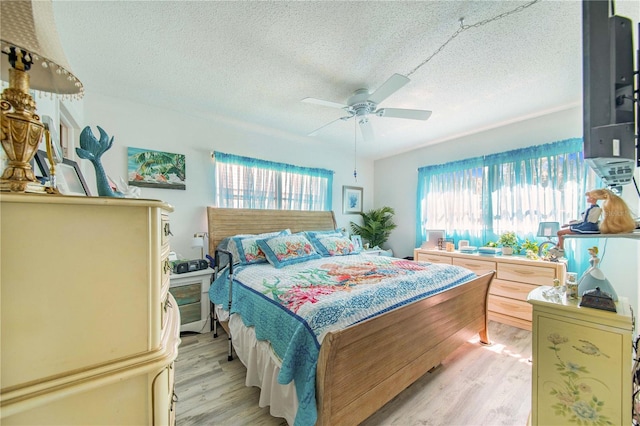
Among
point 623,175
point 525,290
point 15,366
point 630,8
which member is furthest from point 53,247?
point 525,290

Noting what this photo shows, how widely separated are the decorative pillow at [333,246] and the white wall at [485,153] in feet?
5.52

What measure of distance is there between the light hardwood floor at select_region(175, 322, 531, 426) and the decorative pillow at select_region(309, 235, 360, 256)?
1.58 metres

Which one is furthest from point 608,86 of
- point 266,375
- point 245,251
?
point 245,251

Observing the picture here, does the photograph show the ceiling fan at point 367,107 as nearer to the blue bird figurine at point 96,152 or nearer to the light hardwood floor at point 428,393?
the blue bird figurine at point 96,152

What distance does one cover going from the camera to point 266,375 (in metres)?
1.59

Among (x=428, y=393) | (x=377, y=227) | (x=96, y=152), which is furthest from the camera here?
(x=377, y=227)

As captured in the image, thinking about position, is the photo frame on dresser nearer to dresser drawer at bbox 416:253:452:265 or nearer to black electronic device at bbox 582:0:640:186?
black electronic device at bbox 582:0:640:186

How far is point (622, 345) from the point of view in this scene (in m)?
1.02

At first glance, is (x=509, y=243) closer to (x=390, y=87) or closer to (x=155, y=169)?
(x=390, y=87)

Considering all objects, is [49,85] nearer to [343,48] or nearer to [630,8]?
[343,48]

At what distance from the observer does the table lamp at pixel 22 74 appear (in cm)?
61

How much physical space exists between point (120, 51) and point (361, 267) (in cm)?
280

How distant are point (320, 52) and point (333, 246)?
7.38ft

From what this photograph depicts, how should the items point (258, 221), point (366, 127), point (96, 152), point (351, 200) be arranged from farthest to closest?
1. point (351, 200)
2. point (258, 221)
3. point (366, 127)
4. point (96, 152)
